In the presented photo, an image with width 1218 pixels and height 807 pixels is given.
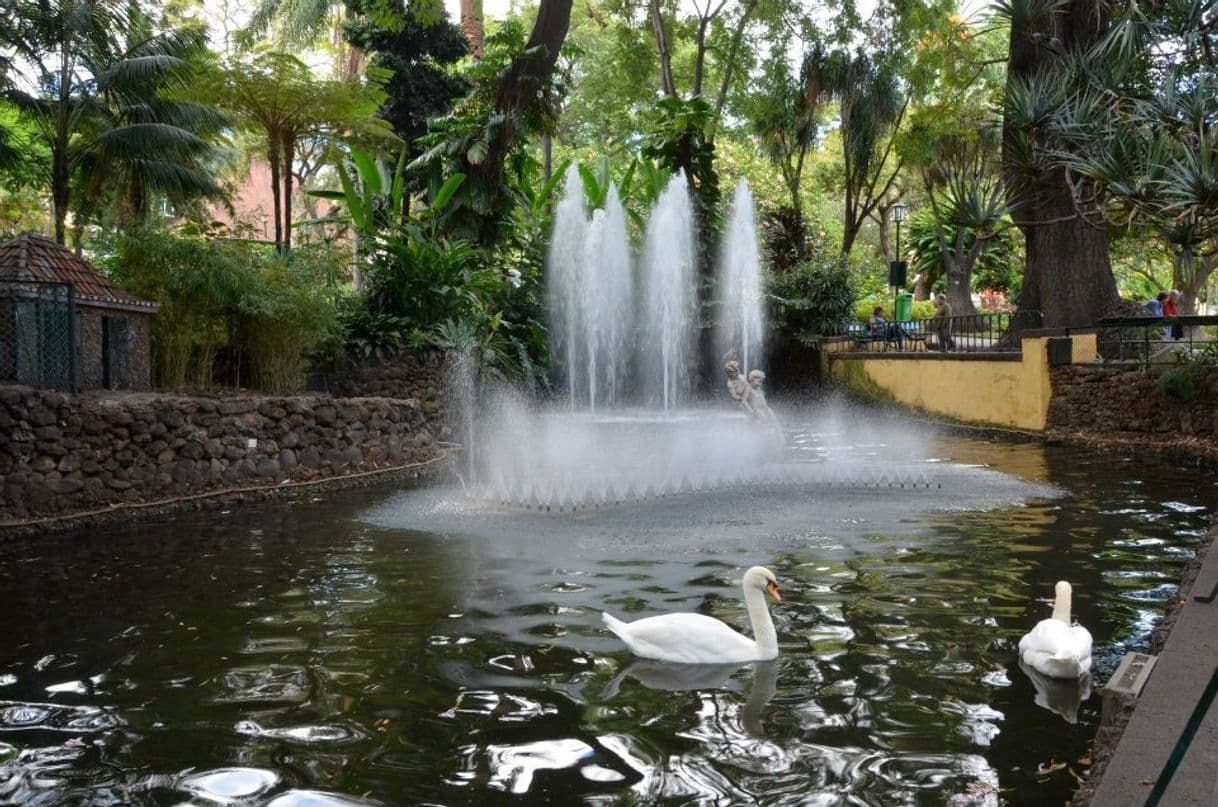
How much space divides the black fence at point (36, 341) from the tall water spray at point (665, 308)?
56.7 ft

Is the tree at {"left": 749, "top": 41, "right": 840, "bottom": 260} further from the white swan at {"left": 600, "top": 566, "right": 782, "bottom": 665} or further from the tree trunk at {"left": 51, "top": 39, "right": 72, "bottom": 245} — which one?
the white swan at {"left": 600, "top": 566, "right": 782, "bottom": 665}

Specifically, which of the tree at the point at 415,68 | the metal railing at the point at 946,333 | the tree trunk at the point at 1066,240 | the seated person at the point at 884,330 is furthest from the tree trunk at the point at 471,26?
the tree trunk at the point at 1066,240

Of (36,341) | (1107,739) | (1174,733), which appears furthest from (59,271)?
(1174,733)

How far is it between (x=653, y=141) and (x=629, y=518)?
21108 mm

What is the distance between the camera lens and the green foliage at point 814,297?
30.6 meters

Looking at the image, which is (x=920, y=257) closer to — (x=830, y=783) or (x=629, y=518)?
(x=629, y=518)

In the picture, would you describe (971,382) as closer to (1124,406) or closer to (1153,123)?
(1124,406)

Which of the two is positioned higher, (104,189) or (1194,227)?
(104,189)

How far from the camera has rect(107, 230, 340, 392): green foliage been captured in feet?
48.8

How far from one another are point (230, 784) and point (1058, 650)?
3779 mm

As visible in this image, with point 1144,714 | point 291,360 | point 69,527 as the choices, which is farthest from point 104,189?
point 1144,714

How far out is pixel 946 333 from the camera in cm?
2478

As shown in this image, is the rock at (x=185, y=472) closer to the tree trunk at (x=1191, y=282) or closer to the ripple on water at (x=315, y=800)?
the ripple on water at (x=315, y=800)

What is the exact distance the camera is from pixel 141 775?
4.38 metres
